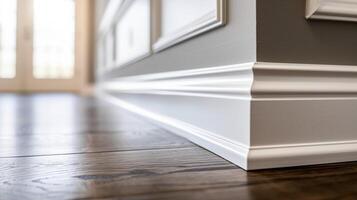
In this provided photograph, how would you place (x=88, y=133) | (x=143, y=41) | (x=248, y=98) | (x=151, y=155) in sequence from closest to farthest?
(x=248, y=98) < (x=151, y=155) < (x=88, y=133) < (x=143, y=41)

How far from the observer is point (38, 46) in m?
4.38

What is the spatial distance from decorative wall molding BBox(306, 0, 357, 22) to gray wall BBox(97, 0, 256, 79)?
→ 102mm

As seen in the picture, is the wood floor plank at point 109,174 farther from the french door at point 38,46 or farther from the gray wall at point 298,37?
the french door at point 38,46

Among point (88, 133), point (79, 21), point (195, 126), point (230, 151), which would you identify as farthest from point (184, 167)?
point (79, 21)

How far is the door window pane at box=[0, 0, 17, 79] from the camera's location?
13.9 ft

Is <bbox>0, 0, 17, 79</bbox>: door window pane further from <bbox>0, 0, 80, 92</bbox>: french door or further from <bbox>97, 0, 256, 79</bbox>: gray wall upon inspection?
<bbox>97, 0, 256, 79</bbox>: gray wall

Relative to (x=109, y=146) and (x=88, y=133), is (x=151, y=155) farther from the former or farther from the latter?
(x=88, y=133)

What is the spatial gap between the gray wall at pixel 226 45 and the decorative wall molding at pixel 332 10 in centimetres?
10

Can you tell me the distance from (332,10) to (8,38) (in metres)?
4.53

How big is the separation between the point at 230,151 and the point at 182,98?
31 centimetres

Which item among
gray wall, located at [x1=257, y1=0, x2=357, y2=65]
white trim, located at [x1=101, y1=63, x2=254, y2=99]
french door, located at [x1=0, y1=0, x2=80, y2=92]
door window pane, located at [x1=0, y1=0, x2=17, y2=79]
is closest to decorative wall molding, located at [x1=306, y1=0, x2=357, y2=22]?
gray wall, located at [x1=257, y1=0, x2=357, y2=65]

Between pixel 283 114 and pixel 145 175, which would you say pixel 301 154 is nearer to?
pixel 283 114

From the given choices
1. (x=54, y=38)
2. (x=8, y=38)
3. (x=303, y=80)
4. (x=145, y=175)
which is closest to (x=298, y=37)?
(x=303, y=80)

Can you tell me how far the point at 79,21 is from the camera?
4.38m
